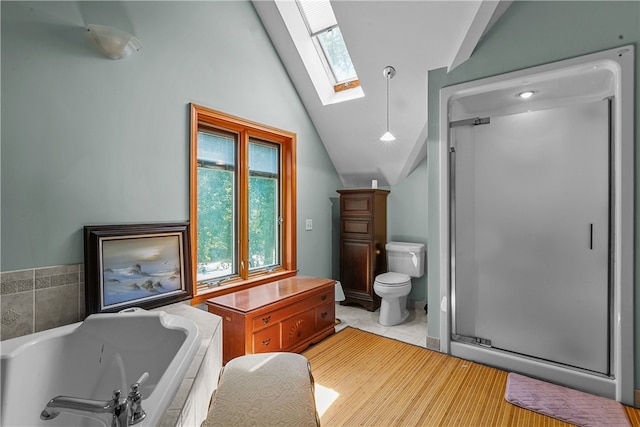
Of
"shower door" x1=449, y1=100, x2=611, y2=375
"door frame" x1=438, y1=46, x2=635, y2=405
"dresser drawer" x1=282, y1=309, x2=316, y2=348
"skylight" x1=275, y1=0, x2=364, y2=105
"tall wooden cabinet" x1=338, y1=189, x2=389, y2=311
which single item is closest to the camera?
"door frame" x1=438, y1=46, x2=635, y2=405

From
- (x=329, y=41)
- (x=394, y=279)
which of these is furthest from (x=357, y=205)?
(x=329, y=41)

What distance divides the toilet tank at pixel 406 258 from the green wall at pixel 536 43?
0.87 metres

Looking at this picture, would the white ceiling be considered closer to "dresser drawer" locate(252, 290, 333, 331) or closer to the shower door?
the shower door

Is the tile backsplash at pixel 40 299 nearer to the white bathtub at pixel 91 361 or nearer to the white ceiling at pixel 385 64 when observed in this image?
the white bathtub at pixel 91 361

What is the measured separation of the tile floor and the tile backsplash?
7.16 feet

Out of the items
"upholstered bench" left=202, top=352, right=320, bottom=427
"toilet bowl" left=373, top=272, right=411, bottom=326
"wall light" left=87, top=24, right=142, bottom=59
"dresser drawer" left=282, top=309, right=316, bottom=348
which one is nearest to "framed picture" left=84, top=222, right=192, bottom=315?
"dresser drawer" left=282, top=309, right=316, bottom=348

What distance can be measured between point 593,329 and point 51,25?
3796 millimetres

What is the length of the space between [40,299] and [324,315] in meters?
2.06

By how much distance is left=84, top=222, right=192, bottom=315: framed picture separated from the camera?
188 cm

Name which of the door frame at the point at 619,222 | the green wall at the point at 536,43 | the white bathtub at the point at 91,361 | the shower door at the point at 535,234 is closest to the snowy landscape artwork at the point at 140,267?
the white bathtub at the point at 91,361

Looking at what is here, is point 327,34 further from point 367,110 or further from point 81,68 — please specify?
point 81,68

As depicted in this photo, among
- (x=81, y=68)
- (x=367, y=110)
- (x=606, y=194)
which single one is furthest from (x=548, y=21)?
(x=81, y=68)

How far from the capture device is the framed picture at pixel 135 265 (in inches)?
73.9

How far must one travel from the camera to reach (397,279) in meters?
3.36
